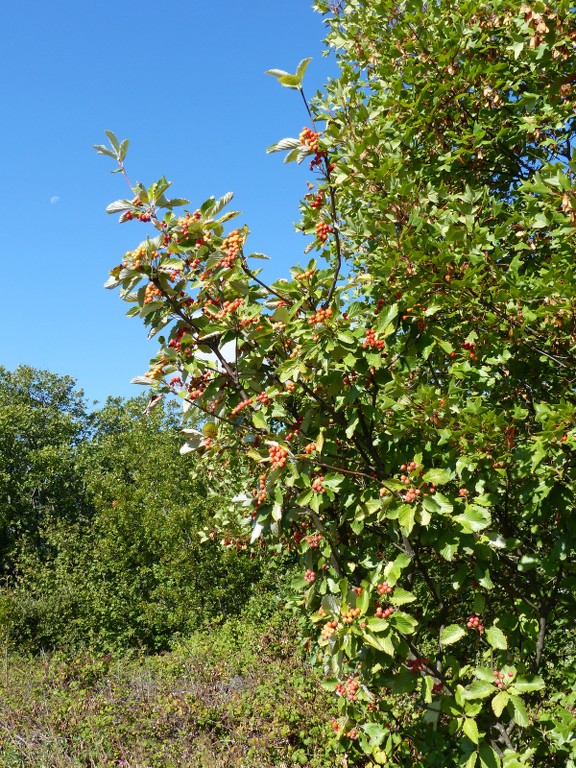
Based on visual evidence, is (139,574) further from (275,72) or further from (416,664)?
(275,72)

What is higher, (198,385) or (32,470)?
(32,470)

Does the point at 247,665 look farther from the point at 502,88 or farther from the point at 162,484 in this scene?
the point at 162,484

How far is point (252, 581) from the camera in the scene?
1464 centimetres

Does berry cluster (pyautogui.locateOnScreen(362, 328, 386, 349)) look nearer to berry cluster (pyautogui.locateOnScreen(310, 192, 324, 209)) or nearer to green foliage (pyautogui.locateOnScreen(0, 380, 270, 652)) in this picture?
berry cluster (pyautogui.locateOnScreen(310, 192, 324, 209))

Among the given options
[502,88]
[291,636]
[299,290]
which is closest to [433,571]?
[299,290]

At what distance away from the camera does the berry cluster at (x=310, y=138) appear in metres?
2.66

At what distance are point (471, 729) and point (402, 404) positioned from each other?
135 cm

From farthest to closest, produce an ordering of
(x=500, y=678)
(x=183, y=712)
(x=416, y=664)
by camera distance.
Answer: (x=183, y=712) < (x=416, y=664) < (x=500, y=678)

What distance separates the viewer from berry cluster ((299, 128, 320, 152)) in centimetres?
266

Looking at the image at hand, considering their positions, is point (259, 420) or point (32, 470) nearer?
point (259, 420)

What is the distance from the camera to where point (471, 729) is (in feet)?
8.02

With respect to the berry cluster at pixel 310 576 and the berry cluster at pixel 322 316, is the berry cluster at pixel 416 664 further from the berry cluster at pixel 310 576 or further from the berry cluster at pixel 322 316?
the berry cluster at pixel 322 316

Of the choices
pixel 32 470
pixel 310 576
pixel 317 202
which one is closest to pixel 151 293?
pixel 317 202

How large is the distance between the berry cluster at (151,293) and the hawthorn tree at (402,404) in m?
0.01
